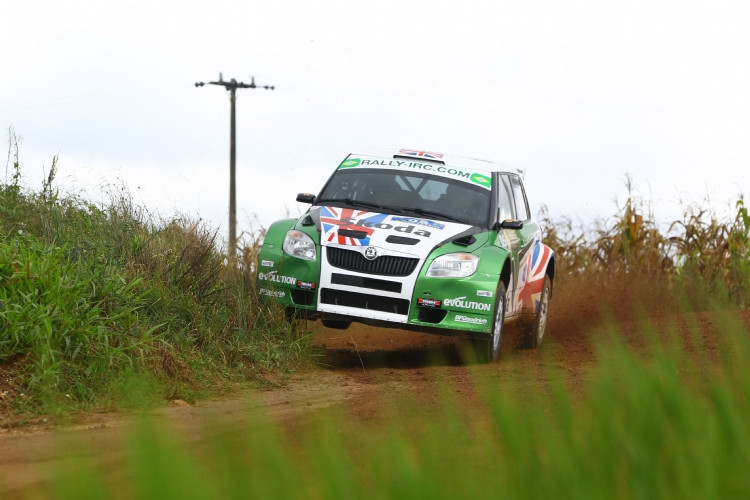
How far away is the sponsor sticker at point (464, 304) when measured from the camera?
10.5 m

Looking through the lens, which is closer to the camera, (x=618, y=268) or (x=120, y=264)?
(x=120, y=264)

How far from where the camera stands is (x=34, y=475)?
5.03 metres

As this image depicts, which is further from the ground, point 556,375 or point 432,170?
point 432,170

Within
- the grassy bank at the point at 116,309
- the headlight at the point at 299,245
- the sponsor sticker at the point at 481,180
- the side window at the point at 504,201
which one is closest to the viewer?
the grassy bank at the point at 116,309

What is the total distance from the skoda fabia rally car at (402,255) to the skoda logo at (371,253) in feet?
0.05

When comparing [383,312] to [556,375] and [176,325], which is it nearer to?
[176,325]

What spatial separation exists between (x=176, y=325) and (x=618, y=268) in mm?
10717

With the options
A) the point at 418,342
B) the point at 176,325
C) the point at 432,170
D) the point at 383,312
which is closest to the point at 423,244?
the point at 383,312

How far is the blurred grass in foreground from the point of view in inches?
93.7

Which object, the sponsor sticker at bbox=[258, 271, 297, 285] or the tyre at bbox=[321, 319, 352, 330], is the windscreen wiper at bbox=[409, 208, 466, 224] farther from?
the sponsor sticker at bbox=[258, 271, 297, 285]

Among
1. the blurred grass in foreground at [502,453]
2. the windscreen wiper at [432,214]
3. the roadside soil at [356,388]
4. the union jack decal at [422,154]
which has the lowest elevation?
the roadside soil at [356,388]

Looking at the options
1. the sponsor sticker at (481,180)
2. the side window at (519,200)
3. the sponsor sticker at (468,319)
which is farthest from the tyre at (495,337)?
the side window at (519,200)

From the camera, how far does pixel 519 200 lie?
535 inches

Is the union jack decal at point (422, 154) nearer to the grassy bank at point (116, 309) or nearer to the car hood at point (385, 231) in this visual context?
the car hood at point (385, 231)
